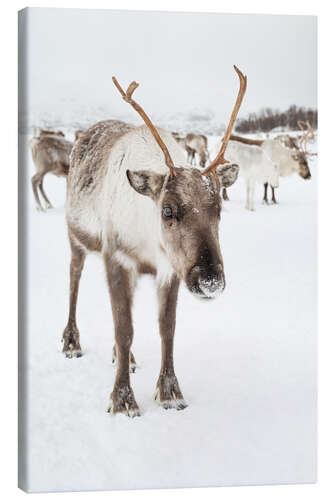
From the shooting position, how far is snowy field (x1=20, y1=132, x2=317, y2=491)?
10.2 feet

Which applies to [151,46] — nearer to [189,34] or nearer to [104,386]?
[189,34]

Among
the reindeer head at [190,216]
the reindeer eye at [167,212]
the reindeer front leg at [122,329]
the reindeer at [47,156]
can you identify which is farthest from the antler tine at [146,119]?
the reindeer front leg at [122,329]

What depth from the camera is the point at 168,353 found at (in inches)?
126

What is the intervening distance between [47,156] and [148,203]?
0.66 metres

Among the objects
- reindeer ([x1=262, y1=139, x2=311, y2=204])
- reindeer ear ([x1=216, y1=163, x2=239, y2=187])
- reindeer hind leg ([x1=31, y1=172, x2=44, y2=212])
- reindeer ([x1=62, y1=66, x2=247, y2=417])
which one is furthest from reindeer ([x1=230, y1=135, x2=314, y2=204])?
reindeer hind leg ([x1=31, y1=172, x2=44, y2=212])

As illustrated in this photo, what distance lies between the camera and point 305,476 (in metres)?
3.35

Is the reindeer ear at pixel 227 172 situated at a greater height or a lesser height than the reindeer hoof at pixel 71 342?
greater

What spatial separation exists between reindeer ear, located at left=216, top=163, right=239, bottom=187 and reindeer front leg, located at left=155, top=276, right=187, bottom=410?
0.50 meters

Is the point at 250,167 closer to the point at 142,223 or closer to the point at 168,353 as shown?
the point at 142,223

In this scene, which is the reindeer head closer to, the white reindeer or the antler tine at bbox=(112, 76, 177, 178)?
the antler tine at bbox=(112, 76, 177, 178)

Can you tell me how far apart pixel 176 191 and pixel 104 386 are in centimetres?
99

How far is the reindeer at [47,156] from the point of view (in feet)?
10.6

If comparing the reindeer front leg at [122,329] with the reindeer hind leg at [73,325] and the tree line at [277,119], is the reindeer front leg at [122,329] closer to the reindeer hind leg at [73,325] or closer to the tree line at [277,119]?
the reindeer hind leg at [73,325]

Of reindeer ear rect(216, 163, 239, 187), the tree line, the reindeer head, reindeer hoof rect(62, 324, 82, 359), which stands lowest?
reindeer hoof rect(62, 324, 82, 359)
